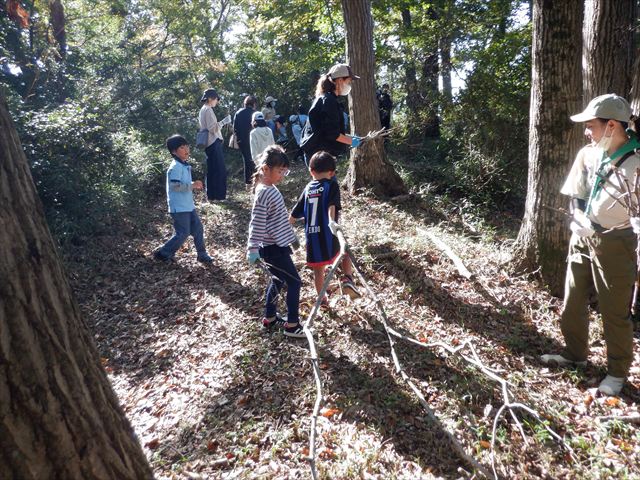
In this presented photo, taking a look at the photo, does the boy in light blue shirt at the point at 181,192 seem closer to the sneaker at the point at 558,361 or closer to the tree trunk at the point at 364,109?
the tree trunk at the point at 364,109

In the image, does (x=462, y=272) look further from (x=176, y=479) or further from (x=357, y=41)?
(x=357, y=41)

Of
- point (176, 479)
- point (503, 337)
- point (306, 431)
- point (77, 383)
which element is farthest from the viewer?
point (503, 337)

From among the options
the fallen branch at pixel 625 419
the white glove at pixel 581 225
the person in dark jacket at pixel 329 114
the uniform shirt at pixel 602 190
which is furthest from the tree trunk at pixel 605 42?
the fallen branch at pixel 625 419

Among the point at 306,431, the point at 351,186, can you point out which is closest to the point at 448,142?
the point at 351,186

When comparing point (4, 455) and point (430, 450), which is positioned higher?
point (4, 455)

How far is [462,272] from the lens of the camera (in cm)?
492

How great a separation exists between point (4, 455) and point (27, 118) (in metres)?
7.75

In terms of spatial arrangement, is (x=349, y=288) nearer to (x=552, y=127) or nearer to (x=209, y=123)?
(x=552, y=127)

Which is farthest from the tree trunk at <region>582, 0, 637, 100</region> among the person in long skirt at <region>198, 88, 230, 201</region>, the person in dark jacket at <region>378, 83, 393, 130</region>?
the person in long skirt at <region>198, 88, 230, 201</region>

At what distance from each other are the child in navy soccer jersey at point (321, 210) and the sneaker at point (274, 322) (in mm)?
747

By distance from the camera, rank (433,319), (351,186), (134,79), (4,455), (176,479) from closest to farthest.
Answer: (4,455) → (176,479) → (433,319) → (351,186) → (134,79)

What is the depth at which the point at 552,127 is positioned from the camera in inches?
184

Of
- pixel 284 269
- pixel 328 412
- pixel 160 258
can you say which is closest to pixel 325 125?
pixel 284 269

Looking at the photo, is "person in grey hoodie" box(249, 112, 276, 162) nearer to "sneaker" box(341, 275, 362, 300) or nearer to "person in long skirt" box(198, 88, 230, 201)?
"person in long skirt" box(198, 88, 230, 201)
